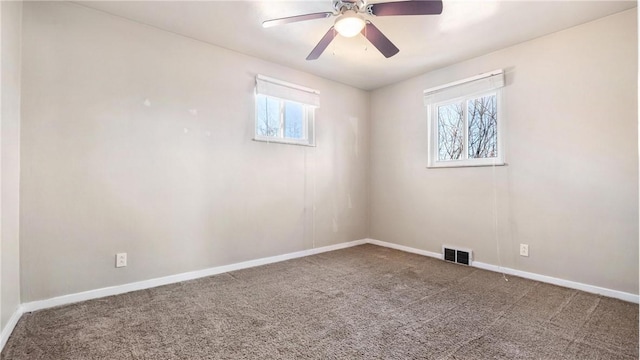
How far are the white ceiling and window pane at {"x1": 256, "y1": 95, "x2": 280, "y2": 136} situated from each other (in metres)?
0.49

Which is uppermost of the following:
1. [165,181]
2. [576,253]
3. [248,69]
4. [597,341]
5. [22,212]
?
[248,69]

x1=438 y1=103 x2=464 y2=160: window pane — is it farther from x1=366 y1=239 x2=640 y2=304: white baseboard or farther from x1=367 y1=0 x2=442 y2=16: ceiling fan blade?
x1=367 y1=0 x2=442 y2=16: ceiling fan blade

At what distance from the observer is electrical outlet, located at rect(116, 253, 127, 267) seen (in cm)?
259

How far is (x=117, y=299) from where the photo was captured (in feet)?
8.03

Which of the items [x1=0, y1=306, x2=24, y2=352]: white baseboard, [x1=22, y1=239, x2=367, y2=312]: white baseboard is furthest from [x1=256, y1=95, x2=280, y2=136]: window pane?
[x1=0, y1=306, x2=24, y2=352]: white baseboard

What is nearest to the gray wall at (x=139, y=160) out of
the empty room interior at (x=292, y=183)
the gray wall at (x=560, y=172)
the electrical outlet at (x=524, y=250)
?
the empty room interior at (x=292, y=183)

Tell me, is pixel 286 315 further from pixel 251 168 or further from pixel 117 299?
pixel 251 168

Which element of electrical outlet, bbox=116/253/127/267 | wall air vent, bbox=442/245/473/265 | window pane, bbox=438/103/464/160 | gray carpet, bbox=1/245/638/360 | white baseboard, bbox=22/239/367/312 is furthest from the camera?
window pane, bbox=438/103/464/160

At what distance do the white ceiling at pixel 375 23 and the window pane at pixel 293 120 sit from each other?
0.54m

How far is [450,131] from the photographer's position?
3771 mm

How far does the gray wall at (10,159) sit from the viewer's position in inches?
72.6

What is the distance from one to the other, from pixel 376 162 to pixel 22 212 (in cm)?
397

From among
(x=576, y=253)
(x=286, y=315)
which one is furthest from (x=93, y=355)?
(x=576, y=253)

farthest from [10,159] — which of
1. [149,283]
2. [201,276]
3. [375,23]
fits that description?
[375,23]
